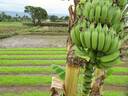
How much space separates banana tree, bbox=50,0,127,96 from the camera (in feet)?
5.53

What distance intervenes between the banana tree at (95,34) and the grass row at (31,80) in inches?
332

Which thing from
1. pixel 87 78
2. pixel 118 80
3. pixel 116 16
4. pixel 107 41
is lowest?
pixel 118 80

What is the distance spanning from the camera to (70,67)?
1986 mm

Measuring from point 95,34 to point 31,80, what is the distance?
29.8 ft

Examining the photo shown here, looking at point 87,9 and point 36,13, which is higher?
point 87,9

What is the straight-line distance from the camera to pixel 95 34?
5.45ft

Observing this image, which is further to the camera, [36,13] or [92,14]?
[36,13]

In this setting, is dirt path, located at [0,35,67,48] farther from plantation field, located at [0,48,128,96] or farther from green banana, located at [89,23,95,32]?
green banana, located at [89,23,95,32]

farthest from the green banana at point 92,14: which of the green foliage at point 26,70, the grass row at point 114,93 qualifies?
the green foliage at point 26,70

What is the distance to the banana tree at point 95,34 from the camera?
1686 mm

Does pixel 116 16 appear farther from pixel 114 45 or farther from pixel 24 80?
pixel 24 80

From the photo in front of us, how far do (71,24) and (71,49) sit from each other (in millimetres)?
154

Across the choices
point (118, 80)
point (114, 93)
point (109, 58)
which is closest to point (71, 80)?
point (109, 58)

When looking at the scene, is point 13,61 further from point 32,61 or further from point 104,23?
point 104,23
